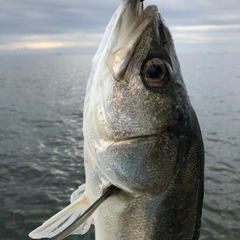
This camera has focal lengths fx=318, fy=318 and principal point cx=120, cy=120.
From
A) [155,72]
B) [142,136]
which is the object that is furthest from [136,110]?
[155,72]

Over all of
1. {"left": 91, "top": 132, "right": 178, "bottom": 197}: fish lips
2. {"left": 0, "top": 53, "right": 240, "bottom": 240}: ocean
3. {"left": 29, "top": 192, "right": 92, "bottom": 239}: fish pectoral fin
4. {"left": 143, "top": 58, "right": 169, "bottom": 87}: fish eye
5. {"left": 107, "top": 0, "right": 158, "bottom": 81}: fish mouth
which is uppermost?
{"left": 107, "top": 0, "right": 158, "bottom": 81}: fish mouth

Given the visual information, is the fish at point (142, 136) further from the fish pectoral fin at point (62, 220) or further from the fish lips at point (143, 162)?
the fish pectoral fin at point (62, 220)

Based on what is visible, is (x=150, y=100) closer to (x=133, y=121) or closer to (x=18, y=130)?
(x=133, y=121)

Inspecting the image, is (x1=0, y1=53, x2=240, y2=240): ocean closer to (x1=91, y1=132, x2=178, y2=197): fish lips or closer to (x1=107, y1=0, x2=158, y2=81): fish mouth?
(x1=91, y1=132, x2=178, y2=197): fish lips

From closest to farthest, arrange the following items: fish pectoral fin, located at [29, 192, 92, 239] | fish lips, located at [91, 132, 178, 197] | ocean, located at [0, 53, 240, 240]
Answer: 1. fish lips, located at [91, 132, 178, 197]
2. fish pectoral fin, located at [29, 192, 92, 239]
3. ocean, located at [0, 53, 240, 240]

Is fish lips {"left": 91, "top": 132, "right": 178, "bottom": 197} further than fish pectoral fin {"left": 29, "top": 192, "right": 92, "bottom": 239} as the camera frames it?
No

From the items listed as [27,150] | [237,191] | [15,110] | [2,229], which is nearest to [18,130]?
[27,150]

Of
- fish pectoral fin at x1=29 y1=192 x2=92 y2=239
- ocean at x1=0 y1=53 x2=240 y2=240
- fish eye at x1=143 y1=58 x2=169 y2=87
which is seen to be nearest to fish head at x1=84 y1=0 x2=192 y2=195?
fish eye at x1=143 y1=58 x2=169 y2=87

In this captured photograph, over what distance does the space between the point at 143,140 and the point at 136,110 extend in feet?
0.62

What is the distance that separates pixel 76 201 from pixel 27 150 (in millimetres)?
9812

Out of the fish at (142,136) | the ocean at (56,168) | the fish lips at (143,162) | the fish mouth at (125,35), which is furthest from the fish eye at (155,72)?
the ocean at (56,168)

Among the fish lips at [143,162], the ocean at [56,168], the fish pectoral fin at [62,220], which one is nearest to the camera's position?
the fish lips at [143,162]

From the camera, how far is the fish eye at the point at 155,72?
1.98 meters

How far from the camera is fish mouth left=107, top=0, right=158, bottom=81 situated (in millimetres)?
1937
